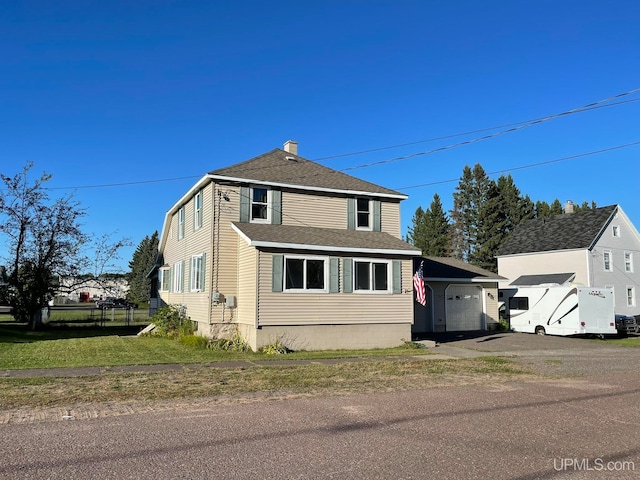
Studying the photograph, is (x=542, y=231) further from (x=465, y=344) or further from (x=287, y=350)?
(x=287, y=350)

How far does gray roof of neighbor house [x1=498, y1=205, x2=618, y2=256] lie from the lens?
1353 inches

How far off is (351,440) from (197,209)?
1601 cm

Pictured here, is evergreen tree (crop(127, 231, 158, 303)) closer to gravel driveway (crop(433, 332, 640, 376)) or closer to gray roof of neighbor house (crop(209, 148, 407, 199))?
gray roof of neighbor house (crop(209, 148, 407, 199))

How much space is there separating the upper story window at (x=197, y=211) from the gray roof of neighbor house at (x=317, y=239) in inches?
97.5

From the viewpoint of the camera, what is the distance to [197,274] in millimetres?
20359

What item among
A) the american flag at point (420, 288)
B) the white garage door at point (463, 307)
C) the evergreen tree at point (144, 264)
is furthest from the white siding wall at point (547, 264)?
the evergreen tree at point (144, 264)

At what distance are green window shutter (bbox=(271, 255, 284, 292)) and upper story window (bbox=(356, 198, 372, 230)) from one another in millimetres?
5235

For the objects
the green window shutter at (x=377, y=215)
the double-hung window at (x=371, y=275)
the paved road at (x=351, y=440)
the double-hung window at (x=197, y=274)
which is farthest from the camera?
the green window shutter at (x=377, y=215)

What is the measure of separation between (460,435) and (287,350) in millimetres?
10520

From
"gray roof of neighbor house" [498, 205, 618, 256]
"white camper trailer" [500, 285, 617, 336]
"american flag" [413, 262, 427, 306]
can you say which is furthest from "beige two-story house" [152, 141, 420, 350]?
"gray roof of neighbor house" [498, 205, 618, 256]

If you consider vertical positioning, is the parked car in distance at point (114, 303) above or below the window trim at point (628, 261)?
below

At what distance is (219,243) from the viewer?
18.8 metres

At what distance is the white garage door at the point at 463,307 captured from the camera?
25469 millimetres

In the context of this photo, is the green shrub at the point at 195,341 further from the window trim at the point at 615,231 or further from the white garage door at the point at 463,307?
the window trim at the point at 615,231
